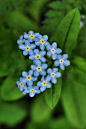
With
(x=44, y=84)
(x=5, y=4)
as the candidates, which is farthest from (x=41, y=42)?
(x=5, y=4)

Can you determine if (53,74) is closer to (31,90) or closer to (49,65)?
(49,65)

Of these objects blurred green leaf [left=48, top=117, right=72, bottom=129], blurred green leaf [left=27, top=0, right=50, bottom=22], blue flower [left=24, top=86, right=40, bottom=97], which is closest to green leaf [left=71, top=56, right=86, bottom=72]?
blue flower [left=24, top=86, right=40, bottom=97]

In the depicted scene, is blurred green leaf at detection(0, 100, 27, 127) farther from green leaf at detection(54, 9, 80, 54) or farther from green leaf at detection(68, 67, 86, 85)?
green leaf at detection(54, 9, 80, 54)

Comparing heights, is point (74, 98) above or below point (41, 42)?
below

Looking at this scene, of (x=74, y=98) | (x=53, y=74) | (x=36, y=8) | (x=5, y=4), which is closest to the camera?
(x=53, y=74)

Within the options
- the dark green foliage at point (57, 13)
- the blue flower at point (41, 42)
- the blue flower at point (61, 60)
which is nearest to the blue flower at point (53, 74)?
the blue flower at point (61, 60)

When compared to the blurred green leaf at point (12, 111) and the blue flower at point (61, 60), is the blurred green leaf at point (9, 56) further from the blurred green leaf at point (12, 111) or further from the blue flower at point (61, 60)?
the blurred green leaf at point (12, 111)
